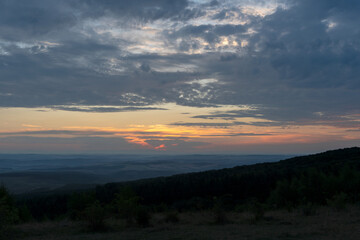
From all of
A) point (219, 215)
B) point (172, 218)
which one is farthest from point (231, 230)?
point (172, 218)

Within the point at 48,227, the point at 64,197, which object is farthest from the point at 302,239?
the point at 64,197

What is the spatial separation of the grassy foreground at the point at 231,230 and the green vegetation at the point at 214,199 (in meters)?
0.50

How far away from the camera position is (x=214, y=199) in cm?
1831

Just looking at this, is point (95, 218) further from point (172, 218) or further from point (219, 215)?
point (219, 215)

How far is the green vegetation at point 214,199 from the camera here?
16578 mm

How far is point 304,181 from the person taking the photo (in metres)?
30.4

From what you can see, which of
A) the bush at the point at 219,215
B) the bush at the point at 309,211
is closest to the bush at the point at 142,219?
the bush at the point at 219,215

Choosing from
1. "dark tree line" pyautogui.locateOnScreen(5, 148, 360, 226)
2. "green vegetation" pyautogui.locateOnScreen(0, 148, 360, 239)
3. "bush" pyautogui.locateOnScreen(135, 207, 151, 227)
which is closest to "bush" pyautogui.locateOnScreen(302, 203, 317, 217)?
"green vegetation" pyautogui.locateOnScreen(0, 148, 360, 239)

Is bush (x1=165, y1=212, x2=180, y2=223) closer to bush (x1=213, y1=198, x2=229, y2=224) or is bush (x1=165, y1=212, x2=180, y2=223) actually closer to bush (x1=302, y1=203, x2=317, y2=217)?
bush (x1=213, y1=198, x2=229, y2=224)

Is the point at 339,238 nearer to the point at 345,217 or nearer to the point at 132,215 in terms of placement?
the point at 345,217

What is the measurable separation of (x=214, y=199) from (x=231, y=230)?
458 centimetres

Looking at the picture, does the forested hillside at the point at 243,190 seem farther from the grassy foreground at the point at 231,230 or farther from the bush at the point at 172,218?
the grassy foreground at the point at 231,230

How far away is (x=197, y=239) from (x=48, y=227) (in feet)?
31.9

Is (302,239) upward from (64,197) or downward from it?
upward
